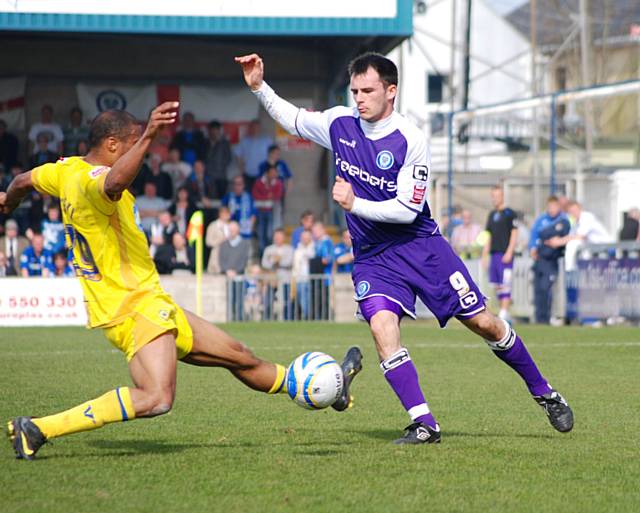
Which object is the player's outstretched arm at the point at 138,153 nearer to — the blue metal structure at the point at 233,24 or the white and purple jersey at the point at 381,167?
the white and purple jersey at the point at 381,167

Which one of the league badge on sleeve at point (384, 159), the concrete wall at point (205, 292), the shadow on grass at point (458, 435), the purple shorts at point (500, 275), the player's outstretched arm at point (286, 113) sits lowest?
the shadow on grass at point (458, 435)

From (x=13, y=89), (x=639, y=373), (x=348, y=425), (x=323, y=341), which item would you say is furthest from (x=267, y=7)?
(x=348, y=425)

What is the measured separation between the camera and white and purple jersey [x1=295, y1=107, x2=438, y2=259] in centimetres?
733

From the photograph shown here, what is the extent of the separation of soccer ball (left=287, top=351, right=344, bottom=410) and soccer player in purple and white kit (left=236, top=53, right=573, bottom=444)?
42cm

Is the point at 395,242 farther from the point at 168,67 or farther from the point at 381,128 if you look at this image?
the point at 168,67

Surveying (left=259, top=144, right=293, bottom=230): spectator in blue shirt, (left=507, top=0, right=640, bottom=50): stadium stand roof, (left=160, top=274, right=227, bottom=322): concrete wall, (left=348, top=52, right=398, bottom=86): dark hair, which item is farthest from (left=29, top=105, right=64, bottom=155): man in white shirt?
(left=507, top=0, right=640, bottom=50): stadium stand roof

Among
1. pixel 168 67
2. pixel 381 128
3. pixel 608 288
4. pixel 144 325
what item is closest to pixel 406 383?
pixel 381 128

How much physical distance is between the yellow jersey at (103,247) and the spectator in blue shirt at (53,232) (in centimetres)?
1643

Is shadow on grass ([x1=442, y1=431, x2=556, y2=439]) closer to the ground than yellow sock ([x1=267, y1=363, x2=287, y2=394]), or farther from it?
closer to the ground

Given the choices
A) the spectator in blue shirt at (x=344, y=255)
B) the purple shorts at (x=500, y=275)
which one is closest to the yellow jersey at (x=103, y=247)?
the purple shorts at (x=500, y=275)

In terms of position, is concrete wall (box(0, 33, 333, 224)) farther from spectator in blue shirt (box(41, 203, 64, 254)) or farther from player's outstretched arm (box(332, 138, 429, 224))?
player's outstretched arm (box(332, 138, 429, 224))

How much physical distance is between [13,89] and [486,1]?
1023 inches

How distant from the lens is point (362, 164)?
7469 millimetres

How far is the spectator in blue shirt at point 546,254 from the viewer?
20.5 metres
